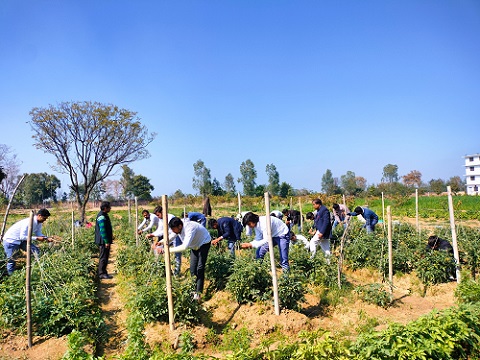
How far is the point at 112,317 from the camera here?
5.46m

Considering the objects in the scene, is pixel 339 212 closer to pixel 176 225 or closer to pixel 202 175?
pixel 176 225

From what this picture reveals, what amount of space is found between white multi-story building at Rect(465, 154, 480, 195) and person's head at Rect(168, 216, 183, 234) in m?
76.0

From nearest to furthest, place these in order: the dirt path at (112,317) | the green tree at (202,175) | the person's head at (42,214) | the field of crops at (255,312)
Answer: the field of crops at (255,312) → the dirt path at (112,317) → the person's head at (42,214) → the green tree at (202,175)

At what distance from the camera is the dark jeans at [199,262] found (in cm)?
548

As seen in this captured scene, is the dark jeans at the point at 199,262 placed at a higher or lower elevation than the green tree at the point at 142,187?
lower

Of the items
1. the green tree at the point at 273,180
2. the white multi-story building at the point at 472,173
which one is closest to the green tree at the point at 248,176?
the green tree at the point at 273,180

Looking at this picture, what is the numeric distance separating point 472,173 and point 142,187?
62.5 metres

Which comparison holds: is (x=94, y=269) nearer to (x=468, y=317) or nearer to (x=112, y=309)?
(x=112, y=309)

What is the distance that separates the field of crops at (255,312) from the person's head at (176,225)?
0.75 metres

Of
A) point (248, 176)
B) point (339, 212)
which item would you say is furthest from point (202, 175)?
point (339, 212)

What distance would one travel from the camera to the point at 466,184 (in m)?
68.9

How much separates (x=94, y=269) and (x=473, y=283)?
7258 millimetres

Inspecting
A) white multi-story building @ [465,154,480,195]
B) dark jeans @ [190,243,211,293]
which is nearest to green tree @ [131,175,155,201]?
dark jeans @ [190,243,211,293]

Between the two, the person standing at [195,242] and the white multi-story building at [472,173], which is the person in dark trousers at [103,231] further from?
the white multi-story building at [472,173]
